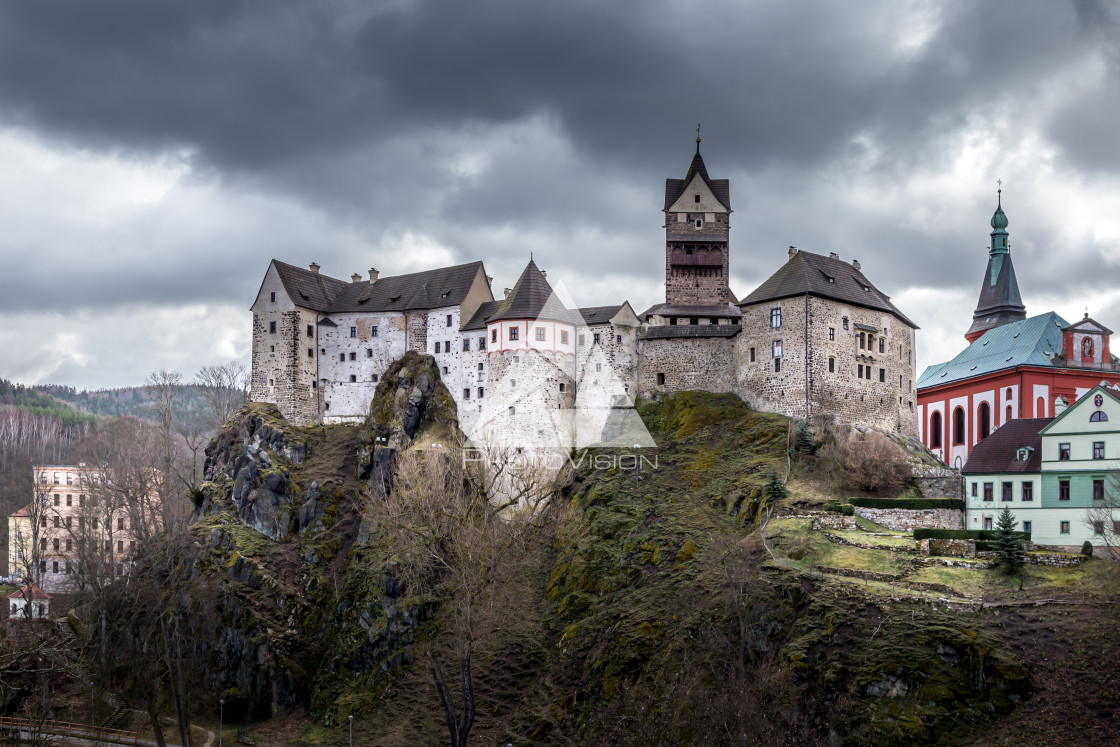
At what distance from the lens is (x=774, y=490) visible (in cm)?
4878

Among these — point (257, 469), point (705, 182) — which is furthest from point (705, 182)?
point (257, 469)

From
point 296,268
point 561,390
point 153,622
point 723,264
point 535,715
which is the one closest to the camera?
point 535,715

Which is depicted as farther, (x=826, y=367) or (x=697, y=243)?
(x=697, y=243)

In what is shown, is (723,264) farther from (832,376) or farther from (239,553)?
(239,553)

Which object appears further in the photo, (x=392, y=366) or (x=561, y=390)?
(x=392, y=366)

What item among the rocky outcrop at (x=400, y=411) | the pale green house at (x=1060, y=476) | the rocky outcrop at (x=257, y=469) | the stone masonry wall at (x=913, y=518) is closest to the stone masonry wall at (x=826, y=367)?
the stone masonry wall at (x=913, y=518)

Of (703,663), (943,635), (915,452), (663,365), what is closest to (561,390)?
(663,365)

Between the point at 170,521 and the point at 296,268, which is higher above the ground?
the point at 296,268

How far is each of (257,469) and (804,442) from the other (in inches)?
1495

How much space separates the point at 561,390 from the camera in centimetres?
6512

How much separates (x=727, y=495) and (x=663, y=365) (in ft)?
53.0

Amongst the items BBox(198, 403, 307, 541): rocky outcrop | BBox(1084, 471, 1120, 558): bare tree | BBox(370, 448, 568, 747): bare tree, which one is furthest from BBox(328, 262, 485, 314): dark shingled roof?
BBox(1084, 471, 1120, 558): bare tree

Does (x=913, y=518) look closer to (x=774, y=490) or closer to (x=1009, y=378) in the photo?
(x=774, y=490)

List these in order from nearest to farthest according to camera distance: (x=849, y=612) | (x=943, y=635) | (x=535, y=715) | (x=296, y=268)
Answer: (x=943, y=635), (x=849, y=612), (x=535, y=715), (x=296, y=268)
